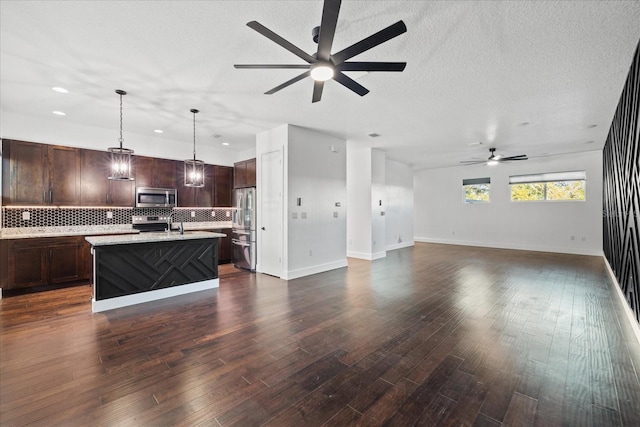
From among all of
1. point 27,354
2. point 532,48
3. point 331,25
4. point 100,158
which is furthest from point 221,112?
point 532,48

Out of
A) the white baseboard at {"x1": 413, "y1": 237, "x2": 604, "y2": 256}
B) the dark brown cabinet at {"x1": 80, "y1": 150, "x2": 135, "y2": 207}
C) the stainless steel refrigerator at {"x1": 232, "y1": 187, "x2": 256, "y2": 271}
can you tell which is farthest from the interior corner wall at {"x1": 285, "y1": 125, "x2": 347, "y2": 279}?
the white baseboard at {"x1": 413, "y1": 237, "x2": 604, "y2": 256}

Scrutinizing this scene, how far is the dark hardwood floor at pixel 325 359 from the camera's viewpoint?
5.93 feet

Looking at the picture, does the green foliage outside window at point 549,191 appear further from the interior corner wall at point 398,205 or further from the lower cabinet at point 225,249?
the lower cabinet at point 225,249

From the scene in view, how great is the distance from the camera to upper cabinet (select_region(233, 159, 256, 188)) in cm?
606

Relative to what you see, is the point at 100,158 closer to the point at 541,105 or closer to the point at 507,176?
the point at 541,105

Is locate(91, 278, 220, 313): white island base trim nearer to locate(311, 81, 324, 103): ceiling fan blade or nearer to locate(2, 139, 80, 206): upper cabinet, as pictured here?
locate(2, 139, 80, 206): upper cabinet

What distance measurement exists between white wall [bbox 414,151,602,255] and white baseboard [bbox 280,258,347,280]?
19.8 ft

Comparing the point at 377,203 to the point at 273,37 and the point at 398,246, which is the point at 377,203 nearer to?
the point at 398,246

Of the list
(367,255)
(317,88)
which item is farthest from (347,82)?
(367,255)

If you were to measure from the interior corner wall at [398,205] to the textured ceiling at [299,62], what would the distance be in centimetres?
360

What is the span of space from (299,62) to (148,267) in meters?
3.41

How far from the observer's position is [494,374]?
87.3 inches

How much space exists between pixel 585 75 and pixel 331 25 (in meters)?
3.36

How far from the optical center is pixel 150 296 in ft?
13.1
